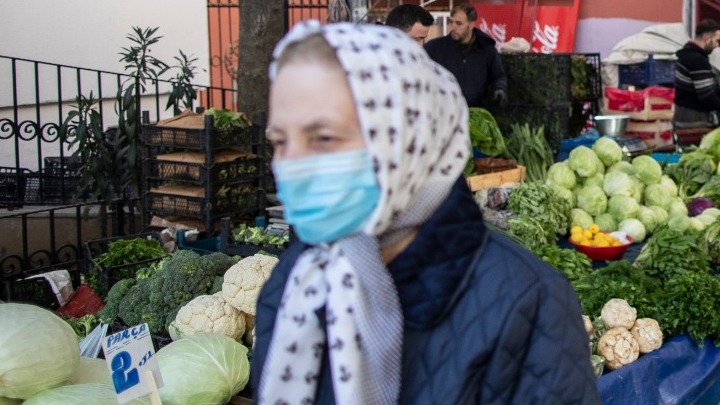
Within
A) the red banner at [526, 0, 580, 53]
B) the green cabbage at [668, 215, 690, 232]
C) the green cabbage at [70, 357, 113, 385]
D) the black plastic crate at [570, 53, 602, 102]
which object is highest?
the red banner at [526, 0, 580, 53]

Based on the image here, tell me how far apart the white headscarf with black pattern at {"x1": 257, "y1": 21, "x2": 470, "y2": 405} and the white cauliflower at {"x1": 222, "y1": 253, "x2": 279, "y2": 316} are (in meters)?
2.36

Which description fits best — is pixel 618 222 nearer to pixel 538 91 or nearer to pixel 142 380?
pixel 538 91

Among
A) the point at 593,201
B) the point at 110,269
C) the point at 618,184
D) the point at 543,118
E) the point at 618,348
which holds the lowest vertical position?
the point at 618,348

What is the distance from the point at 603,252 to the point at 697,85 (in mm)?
4272

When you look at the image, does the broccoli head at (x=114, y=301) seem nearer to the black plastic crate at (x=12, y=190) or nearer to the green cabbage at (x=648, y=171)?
the black plastic crate at (x=12, y=190)

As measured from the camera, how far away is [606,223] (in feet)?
20.4

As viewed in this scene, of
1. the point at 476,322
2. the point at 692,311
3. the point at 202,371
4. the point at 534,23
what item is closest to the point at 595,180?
the point at 692,311

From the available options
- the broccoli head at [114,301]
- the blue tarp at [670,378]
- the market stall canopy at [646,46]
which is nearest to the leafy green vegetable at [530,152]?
the blue tarp at [670,378]

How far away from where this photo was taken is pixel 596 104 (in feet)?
28.9

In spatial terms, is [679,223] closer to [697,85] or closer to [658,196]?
[658,196]

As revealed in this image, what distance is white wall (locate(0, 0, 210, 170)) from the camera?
27.7ft

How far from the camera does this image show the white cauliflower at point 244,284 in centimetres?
389

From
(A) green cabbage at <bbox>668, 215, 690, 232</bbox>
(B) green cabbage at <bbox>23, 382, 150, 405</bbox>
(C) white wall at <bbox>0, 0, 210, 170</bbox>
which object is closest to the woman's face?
(B) green cabbage at <bbox>23, 382, 150, 405</bbox>

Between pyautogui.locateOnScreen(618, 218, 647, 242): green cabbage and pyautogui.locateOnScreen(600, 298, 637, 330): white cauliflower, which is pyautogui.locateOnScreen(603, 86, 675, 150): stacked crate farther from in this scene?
pyautogui.locateOnScreen(600, 298, 637, 330): white cauliflower
